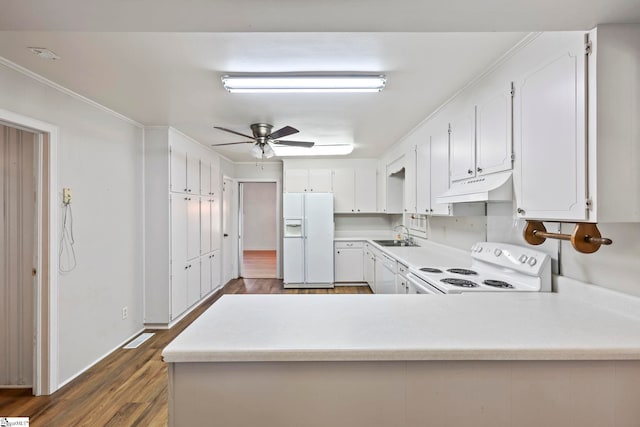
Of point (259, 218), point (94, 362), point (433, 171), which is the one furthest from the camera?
point (259, 218)

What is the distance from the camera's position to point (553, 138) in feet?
4.50

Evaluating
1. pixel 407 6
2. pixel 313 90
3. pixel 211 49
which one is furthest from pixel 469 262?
pixel 211 49

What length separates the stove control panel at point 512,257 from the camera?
5.69 feet

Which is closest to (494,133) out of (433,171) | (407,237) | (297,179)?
(433,171)

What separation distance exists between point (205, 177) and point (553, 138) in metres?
4.18

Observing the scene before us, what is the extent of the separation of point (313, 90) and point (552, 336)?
6.71ft

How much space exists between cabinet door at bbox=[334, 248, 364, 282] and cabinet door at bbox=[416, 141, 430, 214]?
207 cm

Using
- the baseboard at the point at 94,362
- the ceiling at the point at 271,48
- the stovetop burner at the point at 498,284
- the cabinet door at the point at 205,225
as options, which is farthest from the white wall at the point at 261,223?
the stovetop burner at the point at 498,284

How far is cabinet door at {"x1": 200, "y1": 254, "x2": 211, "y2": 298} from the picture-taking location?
4.18 m

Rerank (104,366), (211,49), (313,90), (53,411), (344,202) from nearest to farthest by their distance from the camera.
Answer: (211,49), (53,411), (313,90), (104,366), (344,202)

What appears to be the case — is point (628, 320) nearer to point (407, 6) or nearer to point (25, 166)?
point (407, 6)

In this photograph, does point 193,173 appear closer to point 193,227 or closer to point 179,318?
point 193,227

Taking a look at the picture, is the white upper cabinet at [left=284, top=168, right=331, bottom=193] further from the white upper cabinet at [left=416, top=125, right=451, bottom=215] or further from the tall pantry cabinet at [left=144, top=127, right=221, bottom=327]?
the white upper cabinet at [left=416, top=125, right=451, bottom=215]

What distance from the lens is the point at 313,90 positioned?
2.17m
